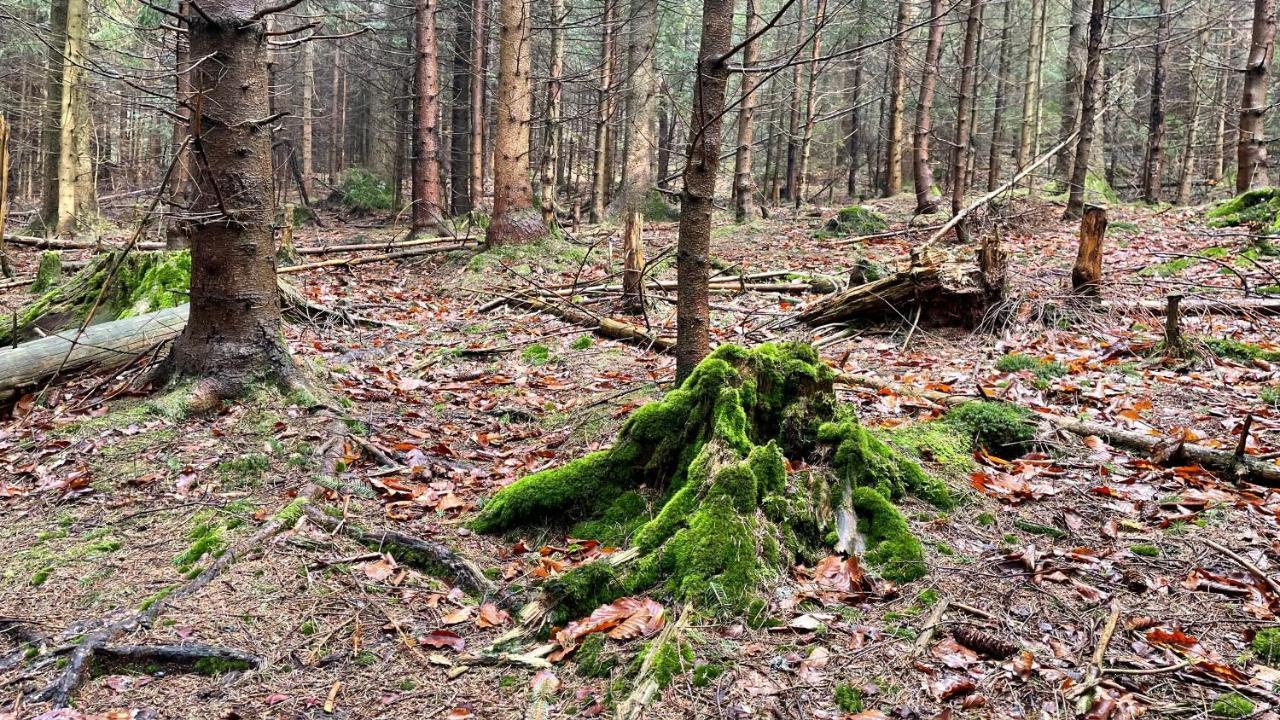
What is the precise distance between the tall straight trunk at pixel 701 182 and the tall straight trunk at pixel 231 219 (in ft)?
9.32

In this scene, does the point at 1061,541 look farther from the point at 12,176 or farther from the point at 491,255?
the point at 12,176

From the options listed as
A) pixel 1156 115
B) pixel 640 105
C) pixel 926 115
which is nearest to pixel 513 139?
pixel 640 105

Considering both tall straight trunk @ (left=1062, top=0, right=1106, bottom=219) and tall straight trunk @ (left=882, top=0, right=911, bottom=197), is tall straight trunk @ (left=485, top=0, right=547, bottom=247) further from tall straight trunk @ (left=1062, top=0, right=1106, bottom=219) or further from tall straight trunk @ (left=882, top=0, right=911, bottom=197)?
tall straight trunk @ (left=1062, top=0, right=1106, bottom=219)

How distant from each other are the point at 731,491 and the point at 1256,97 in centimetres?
1466

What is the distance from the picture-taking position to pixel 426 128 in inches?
569

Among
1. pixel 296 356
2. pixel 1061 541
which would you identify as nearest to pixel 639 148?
pixel 296 356

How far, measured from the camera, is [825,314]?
7938 millimetres

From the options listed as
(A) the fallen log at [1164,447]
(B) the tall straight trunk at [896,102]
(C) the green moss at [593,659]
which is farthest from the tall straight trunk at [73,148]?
(C) the green moss at [593,659]

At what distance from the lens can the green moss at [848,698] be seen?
97.5 inches

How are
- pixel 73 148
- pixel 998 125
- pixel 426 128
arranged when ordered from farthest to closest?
pixel 998 125 < pixel 73 148 < pixel 426 128

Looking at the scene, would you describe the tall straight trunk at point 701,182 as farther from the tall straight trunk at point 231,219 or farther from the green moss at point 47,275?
the green moss at point 47,275

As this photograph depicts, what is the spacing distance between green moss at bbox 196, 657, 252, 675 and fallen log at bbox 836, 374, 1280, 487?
4.30 meters

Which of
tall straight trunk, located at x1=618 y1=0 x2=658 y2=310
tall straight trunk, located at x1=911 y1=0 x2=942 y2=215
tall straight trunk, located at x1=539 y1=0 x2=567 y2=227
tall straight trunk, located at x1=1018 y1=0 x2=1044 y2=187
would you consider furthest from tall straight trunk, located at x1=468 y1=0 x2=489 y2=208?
tall straight trunk, located at x1=1018 y1=0 x2=1044 y2=187

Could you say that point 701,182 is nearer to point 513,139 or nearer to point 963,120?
point 513,139
